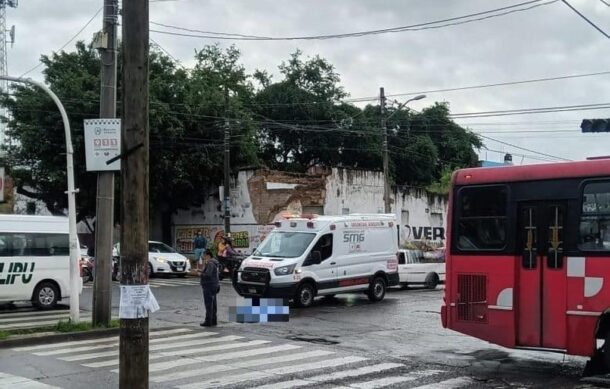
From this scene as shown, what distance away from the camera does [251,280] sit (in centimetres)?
1856

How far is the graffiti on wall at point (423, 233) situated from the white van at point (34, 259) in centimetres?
2539

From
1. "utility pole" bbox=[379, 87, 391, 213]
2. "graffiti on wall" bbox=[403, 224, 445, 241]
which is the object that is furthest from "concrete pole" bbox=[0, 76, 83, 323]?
"graffiti on wall" bbox=[403, 224, 445, 241]

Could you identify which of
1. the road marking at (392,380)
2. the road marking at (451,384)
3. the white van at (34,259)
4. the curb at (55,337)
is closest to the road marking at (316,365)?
the road marking at (392,380)

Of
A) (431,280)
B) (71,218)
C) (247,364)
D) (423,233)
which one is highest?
(71,218)

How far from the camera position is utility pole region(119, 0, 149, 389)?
6.47 meters

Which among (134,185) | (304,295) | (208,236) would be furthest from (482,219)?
(208,236)

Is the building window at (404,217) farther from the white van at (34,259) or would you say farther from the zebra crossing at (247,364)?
the zebra crossing at (247,364)

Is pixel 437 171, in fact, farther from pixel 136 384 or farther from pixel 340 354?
pixel 136 384

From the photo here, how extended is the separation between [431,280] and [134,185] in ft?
69.4

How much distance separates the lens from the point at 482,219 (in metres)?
11.0

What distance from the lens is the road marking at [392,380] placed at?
30.7ft

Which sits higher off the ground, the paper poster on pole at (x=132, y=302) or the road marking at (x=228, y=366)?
the paper poster on pole at (x=132, y=302)

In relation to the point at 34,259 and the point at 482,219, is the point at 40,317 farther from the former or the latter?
the point at 482,219

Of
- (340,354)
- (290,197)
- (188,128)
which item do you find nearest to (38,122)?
(188,128)
